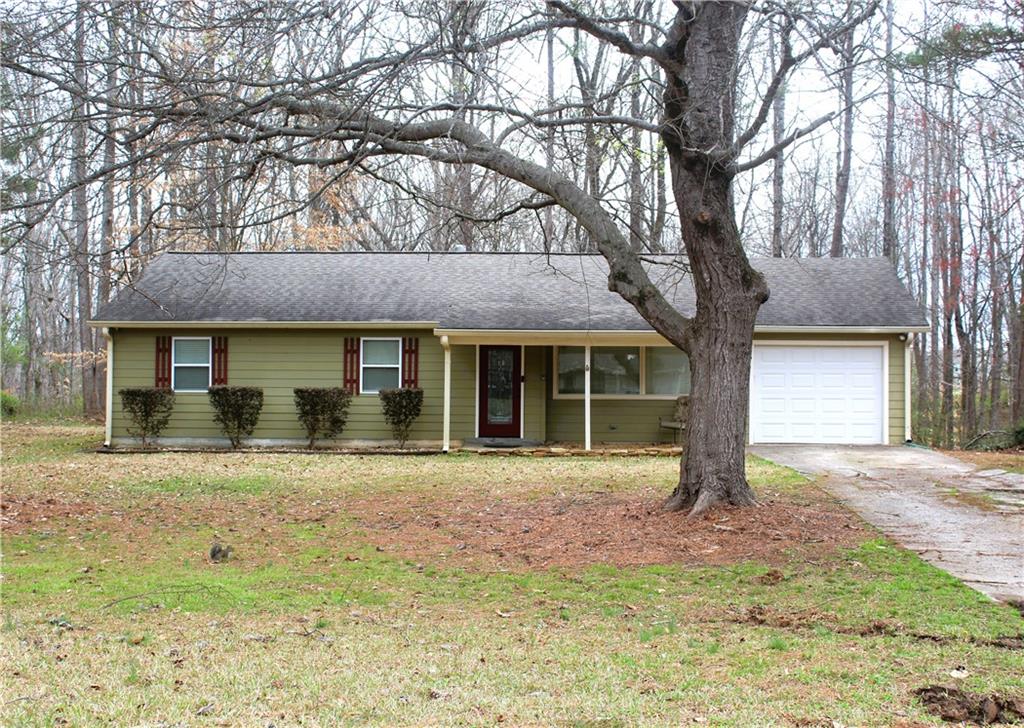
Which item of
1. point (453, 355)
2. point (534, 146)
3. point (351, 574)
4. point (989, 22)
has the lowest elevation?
point (351, 574)

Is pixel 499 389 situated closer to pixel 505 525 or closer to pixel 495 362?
pixel 495 362

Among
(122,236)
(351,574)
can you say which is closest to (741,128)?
(351,574)

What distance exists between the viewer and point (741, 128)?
982cm

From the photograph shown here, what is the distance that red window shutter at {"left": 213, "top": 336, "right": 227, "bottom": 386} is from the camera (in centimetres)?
1831

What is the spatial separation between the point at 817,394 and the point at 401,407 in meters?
7.83

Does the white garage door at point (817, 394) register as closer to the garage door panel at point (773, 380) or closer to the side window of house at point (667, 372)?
the garage door panel at point (773, 380)

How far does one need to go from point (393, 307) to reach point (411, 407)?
215 cm

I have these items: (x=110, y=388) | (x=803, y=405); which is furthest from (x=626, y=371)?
(x=110, y=388)

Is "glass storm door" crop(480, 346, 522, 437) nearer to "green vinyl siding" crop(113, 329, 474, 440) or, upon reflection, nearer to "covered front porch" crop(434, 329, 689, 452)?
"covered front porch" crop(434, 329, 689, 452)

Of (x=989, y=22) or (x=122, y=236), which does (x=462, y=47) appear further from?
(x=122, y=236)

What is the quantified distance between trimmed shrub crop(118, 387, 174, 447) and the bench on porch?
31.2 ft

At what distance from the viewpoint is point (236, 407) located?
58.1ft

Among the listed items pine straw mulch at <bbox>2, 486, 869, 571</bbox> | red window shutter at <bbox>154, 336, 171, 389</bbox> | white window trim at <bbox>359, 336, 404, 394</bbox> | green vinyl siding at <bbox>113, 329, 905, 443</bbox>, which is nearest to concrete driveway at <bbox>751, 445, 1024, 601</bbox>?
pine straw mulch at <bbox>2, 486, 869, 571</bbox>

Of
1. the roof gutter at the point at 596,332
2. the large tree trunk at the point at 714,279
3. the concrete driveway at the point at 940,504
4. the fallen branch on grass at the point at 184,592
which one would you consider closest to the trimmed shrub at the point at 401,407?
the roof gutter at the point at 596,332
